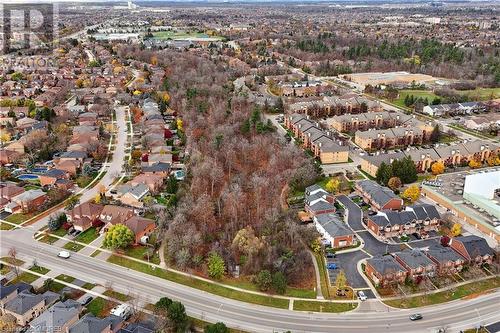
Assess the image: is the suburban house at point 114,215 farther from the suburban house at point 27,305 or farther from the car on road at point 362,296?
the car on road at point 362,296

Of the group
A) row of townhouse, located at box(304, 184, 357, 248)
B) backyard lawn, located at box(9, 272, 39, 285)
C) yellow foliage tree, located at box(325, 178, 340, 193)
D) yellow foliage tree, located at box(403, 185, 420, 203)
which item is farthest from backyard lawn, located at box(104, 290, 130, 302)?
yellow foliage tree, located at box(403, 185, 420, 203)

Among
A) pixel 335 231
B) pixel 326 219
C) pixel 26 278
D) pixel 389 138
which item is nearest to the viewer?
pixel 26 278

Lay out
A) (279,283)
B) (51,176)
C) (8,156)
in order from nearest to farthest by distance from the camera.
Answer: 1. (279,283)
2. (51,176)
3. (8,156)

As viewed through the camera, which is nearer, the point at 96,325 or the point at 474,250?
the point at 96,325

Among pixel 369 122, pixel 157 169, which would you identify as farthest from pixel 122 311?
pixel 369 122

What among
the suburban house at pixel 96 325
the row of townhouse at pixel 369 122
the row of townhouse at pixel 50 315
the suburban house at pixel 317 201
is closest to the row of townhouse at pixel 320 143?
the row of townhouse at pixel 369 122

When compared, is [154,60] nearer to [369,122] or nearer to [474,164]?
[369,122]

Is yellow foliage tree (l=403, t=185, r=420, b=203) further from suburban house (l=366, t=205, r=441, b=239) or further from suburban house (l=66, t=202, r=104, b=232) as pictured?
suburban house (l=66, t=202, r=104, b=232)
